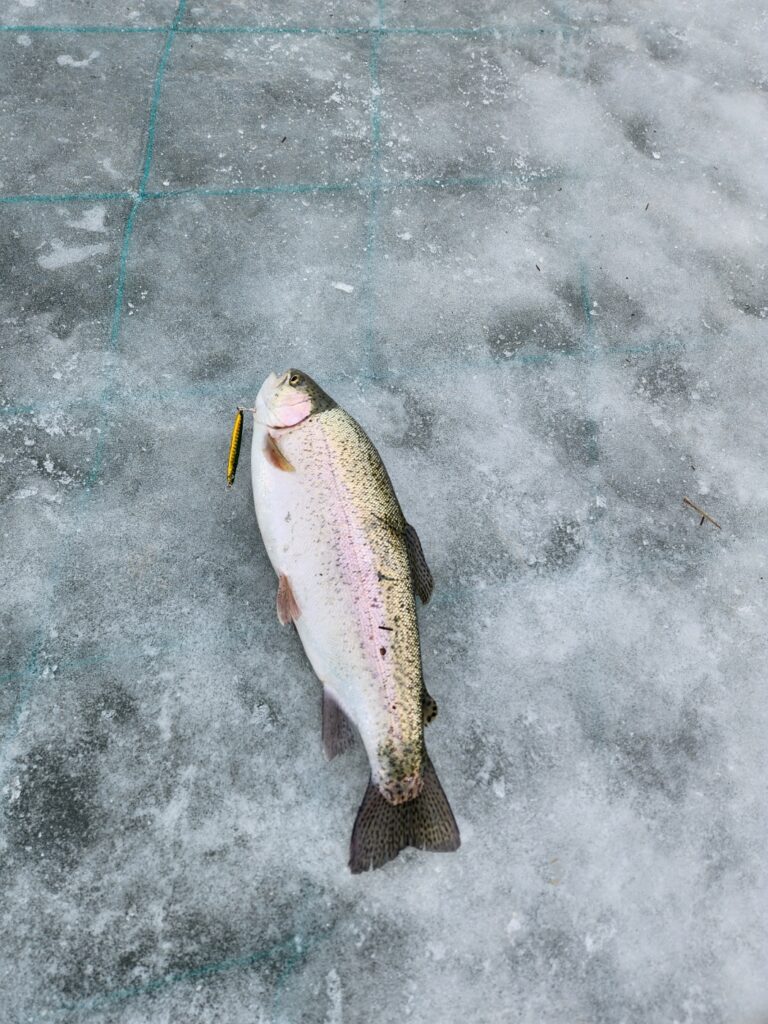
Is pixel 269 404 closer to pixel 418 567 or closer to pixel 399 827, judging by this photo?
pixel 418 567

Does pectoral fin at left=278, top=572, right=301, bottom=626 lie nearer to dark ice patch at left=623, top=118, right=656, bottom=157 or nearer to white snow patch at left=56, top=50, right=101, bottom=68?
white snow patch at left=56, top=50, right=101, bottom=68

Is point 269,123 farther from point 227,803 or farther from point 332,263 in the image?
point 227,803

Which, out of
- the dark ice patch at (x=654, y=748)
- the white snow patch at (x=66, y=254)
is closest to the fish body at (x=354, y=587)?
the dark ice patch at (x=654, y=748)

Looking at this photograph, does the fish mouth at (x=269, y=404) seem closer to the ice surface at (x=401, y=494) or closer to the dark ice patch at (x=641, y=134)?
the ice surface at (x=401, y=494)

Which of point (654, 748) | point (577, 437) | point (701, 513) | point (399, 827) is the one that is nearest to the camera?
point (399, 827)

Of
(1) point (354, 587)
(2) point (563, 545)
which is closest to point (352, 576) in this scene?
(1) point (354, 587)

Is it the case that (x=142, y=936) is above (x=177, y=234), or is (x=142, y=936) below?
below

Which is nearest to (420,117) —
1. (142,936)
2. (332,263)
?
(332,263)

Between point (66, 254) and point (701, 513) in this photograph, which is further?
point (66, 254)
